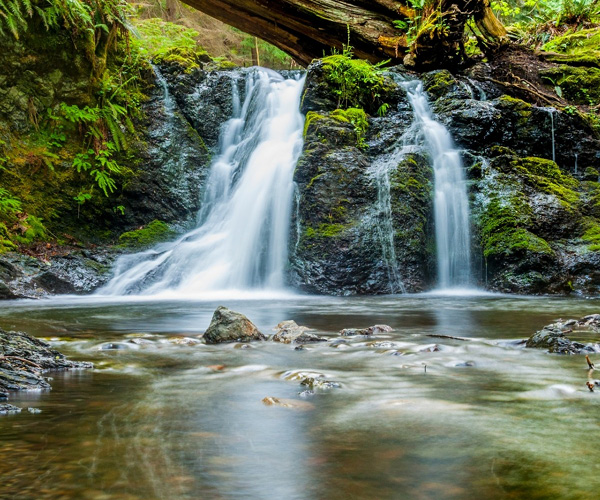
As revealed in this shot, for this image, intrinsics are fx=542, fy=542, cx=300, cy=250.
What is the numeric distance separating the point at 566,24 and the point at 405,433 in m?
15.3

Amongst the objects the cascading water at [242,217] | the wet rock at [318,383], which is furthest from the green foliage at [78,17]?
the wet rock at [318,383]

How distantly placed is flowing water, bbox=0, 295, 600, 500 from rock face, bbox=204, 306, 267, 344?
17 cm

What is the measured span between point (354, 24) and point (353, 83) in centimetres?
233

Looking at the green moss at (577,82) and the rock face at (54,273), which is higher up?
the green moss at (577,82)

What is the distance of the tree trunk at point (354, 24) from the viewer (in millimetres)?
11422

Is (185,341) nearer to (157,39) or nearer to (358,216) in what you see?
(358,216)

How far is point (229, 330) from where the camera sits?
4062 millimetres

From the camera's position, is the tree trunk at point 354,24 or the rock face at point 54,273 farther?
the tree trunk at point 354,24

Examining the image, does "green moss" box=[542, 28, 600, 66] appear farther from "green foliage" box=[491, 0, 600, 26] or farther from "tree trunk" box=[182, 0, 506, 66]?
"tree trunk" box=[182, 0, 506, 66]

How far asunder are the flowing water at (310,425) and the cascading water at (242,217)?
4.52m

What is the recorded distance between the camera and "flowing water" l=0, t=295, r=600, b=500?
1.54 m

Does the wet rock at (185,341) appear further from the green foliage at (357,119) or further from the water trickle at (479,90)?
the water trickle at (479,90)

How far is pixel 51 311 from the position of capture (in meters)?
6.15

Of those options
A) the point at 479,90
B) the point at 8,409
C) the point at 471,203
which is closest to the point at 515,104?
the point at 479,90
